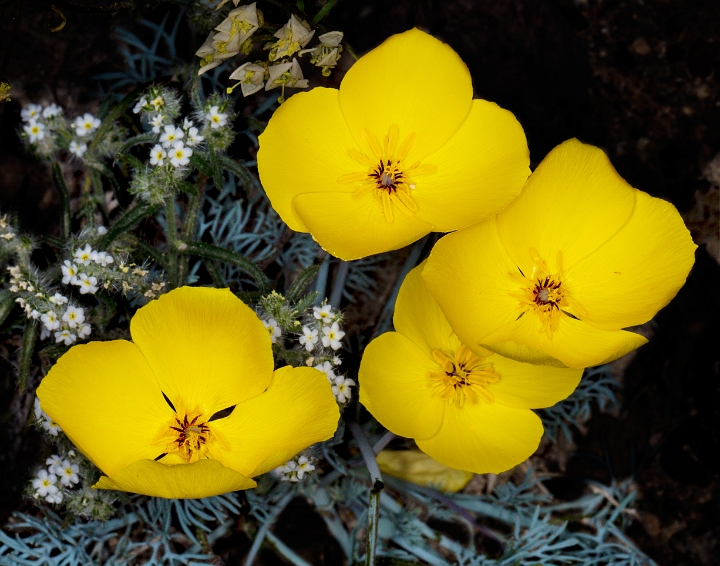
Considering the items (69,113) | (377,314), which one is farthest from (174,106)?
(377,314)

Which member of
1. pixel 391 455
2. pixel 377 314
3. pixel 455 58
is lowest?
pixel 391 455

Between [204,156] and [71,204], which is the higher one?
A: [204,156]

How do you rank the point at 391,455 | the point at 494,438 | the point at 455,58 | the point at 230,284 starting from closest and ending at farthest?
the point at 455,58 → the point at 494,438 → the point at 230,284 → the point at 391,455

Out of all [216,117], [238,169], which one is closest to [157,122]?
[216,117]

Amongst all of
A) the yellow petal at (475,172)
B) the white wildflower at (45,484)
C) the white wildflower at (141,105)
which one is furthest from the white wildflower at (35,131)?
the yellow petal at (475,172)

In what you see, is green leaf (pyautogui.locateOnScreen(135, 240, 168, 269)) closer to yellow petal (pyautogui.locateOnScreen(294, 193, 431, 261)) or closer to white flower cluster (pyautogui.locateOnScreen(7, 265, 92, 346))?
white flower cluster (pyautogui.locateOnScreen(7, 265, 92, 346))

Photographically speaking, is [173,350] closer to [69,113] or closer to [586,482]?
[69,113]

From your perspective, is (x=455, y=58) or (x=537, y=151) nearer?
(x=455, y=58)

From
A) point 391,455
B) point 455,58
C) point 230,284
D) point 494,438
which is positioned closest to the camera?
point 455,58
